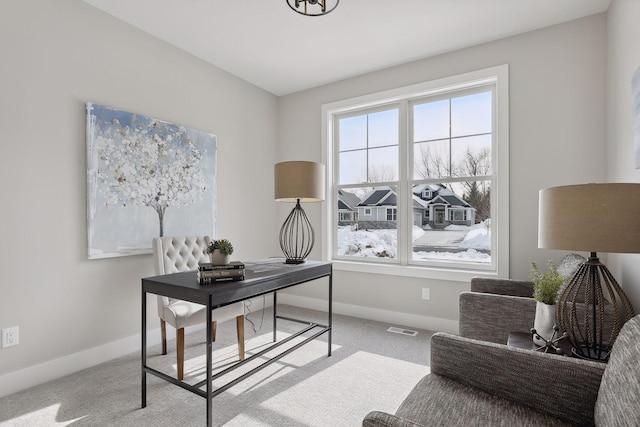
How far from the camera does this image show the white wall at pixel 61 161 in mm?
2109

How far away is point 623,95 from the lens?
7.07ft

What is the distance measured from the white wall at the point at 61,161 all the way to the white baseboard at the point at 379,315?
1.67 meters

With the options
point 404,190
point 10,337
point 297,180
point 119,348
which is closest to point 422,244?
point 404,190

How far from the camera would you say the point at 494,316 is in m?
1.97

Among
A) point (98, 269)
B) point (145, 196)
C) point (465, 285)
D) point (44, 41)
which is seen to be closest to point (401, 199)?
point (465, 285)

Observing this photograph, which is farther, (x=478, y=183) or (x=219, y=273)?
(x=478, y=183)

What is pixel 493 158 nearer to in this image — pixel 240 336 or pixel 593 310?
pixel 593 310

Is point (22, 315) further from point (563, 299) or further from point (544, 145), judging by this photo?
point (544, 145)

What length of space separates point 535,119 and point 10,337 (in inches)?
163

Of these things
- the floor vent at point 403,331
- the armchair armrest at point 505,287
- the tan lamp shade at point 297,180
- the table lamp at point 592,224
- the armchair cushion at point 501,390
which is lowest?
the floor vent at point 403,331

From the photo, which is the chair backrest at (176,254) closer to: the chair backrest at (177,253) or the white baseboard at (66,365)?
the chair backrest at (177,253)

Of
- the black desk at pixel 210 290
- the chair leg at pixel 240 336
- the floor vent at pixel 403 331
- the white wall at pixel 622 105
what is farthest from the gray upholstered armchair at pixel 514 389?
the floor vent at pixel 403 331

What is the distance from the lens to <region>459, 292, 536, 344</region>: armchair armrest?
1.90 meters

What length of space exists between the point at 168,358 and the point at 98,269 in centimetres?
86
